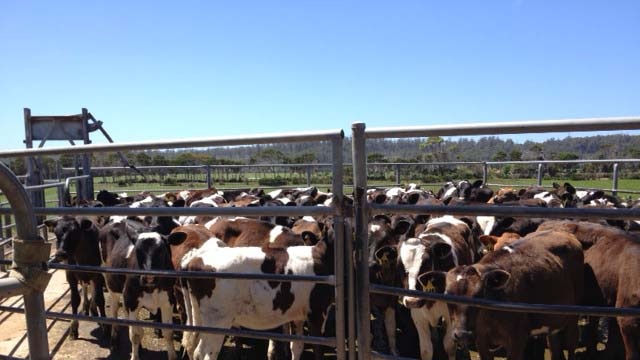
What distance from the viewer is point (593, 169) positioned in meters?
13.8

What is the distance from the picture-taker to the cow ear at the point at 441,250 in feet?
15.1

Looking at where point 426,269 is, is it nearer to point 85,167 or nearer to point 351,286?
point 351,286

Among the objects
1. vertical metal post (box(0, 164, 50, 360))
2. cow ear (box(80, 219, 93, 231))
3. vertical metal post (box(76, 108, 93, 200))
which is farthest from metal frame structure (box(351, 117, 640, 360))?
vertical metal post (box(76, 108, 93, 200))

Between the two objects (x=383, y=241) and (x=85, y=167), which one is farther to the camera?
(x=85, y=167)

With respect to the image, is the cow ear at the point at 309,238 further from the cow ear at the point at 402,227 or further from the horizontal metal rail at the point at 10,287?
the horizontal metal rail at the point at 10,287

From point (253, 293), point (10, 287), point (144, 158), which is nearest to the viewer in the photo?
point (10, 287)

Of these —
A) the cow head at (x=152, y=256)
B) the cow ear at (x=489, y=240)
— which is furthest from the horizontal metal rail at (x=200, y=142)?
the cow ear at (x=489, y=240)

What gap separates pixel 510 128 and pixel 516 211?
0.35 meters

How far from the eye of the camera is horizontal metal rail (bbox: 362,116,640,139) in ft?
6.06

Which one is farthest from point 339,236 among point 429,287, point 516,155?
point 516,155

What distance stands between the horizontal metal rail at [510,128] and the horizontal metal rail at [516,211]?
1.05ft

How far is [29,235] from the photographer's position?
1.65 metres

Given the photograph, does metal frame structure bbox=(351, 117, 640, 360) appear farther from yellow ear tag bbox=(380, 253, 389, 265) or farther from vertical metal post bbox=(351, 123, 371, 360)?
yellow ear tag bbox=(380, 253, 389, 265)

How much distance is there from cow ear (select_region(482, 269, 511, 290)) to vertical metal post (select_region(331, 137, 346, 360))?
173cm
